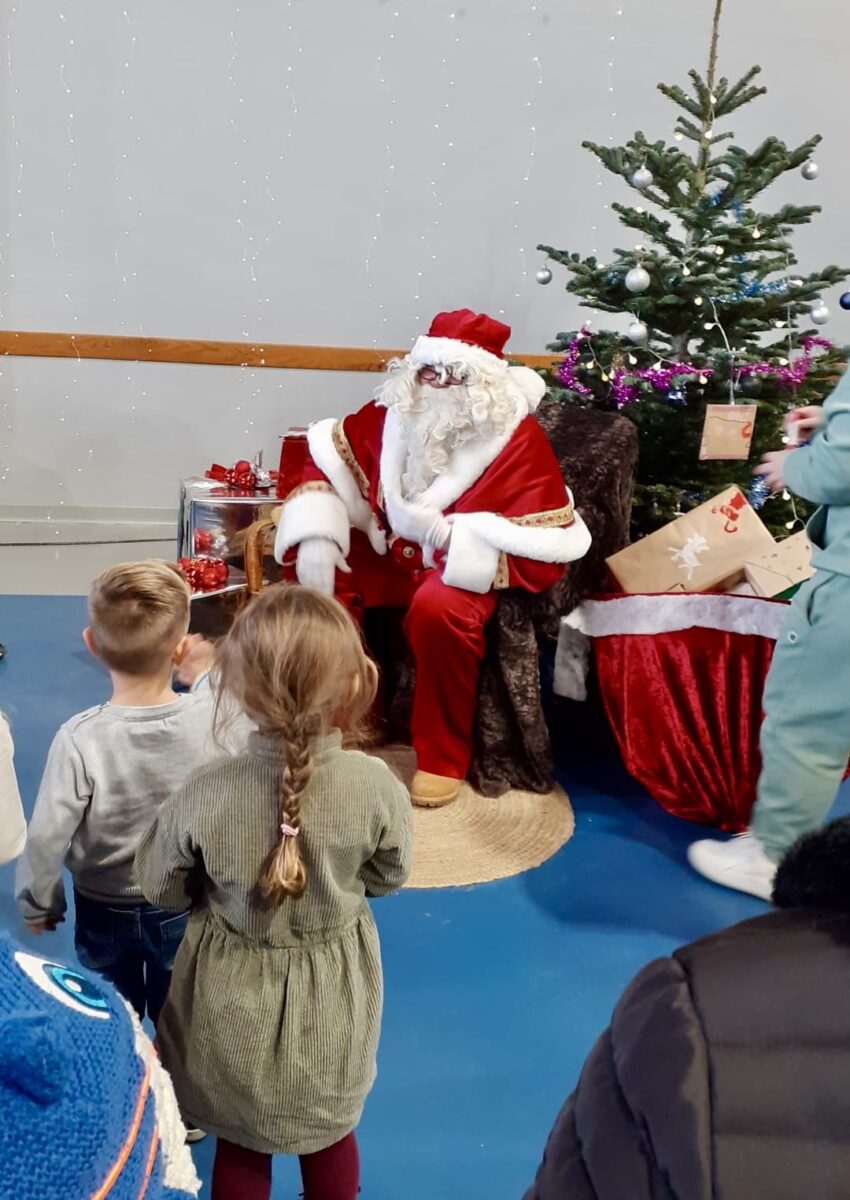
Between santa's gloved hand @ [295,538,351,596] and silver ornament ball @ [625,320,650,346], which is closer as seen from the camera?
santa's gloved hand @ [295,538,351,596]

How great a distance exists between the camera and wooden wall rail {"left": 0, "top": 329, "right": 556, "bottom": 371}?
17.7 ft

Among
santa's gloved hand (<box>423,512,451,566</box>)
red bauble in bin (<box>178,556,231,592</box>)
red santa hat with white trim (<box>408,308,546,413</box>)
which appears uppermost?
red santa hat with white trim (<box>408,308,546,413</box>)

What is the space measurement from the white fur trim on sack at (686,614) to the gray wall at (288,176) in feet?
10.3

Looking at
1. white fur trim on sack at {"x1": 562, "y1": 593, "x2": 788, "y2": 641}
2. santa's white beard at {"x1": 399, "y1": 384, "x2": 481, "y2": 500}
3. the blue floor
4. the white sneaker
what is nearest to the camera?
the blue floor

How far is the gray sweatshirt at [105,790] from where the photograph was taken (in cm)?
150

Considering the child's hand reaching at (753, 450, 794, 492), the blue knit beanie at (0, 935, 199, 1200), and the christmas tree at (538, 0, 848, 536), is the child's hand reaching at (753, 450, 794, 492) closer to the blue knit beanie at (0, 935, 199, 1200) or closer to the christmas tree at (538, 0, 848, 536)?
the christmas tree at (538, 0, 848, 536)

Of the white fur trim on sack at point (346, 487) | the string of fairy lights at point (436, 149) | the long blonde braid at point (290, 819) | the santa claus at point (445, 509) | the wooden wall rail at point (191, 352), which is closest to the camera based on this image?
the long blonde braid at point (290, 819)

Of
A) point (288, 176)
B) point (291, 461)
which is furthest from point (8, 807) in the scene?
point (288, 176)

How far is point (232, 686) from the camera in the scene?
1289mm

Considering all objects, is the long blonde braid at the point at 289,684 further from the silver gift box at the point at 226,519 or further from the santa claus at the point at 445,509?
the silver gift box at the point at 226,519

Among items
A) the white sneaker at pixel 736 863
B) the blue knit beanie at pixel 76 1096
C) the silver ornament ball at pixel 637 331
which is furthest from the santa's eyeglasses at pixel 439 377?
the blue knit beanie at pixel 76 1096

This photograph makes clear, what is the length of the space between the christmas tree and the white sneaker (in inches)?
49.4

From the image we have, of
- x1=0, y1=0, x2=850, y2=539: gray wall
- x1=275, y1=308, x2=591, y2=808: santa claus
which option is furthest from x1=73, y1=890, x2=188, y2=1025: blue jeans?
x1=0, y1=0, x2=850, y2=539: gray wall

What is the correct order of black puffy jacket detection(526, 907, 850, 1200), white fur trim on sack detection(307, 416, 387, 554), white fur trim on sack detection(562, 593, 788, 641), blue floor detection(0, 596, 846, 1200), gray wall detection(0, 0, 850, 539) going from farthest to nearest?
1. gray wall detection(0, 0, 850, 539)
2. white fur trim on sack detection(307, 416, 387, 554)
3. white fur trim on sack detection(562, 593, 788, 641)
4. blue floor detection(0, 596, 846, 1200)
5. black puffy jacket detection(526, 907, 850, 1200)
